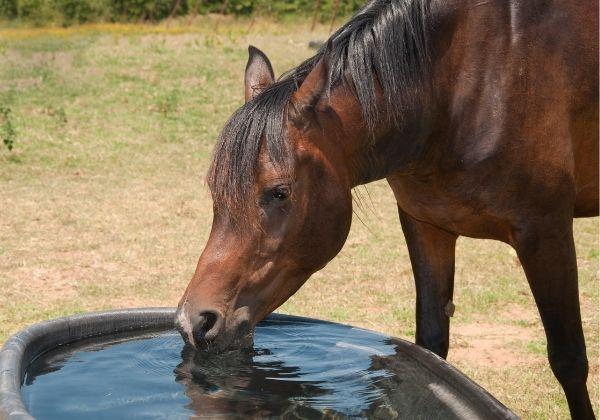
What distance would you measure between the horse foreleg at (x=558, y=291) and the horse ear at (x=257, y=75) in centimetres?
96

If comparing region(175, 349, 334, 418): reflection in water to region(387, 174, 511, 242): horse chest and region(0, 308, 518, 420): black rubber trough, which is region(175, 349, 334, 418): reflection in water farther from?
region(387, 174, 511, 242): horse chest

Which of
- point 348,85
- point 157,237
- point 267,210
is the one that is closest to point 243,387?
point 267,210

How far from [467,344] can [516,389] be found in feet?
2.16

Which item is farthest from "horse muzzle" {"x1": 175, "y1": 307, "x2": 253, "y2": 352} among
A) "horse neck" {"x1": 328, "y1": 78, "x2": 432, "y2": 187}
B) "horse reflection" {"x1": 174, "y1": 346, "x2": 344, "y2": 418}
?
"horse neck" {"x1": 328, "y1": 78, "x2": 432, "y2": 187}

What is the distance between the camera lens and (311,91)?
256 cm

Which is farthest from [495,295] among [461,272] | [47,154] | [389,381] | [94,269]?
[47,154]

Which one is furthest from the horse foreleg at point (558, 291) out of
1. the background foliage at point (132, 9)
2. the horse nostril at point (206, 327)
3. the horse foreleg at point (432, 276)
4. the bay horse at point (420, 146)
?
the background foliage at point (132, 9)

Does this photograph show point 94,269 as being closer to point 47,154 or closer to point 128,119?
point 47,154

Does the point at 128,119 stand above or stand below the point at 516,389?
above

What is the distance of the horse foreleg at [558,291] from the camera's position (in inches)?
111

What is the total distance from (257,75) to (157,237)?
3.82 metres

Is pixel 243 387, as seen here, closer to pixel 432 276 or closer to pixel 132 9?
pixel 432 276

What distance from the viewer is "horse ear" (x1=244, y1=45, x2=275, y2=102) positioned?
2777mm

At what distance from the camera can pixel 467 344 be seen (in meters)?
4.68
